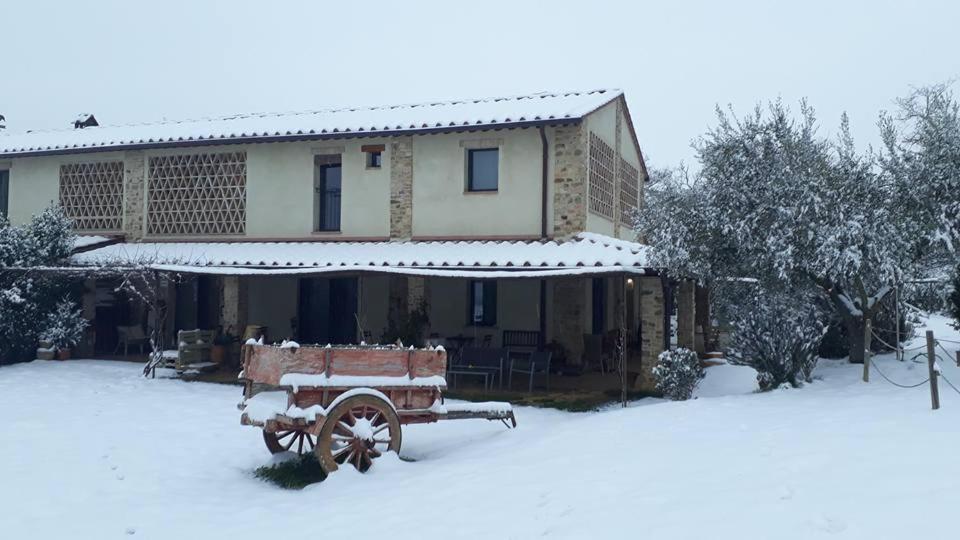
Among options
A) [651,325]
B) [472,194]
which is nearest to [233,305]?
[472,194]

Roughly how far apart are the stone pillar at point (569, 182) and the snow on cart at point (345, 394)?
6520 mm

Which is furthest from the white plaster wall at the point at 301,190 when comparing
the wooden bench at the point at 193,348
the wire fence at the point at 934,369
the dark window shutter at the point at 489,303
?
the wire fence at the point at 934,369

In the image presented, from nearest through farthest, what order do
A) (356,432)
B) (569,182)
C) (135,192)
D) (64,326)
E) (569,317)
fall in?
(356,432) → (569,182) → (569,317) → (64,326) → (135,192)

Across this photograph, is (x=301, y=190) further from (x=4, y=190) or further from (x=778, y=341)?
(x=778, y=341)

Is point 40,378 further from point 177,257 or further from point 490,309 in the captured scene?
point 490,309

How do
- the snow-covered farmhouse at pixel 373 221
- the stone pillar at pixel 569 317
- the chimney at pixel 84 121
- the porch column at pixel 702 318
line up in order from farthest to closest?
the chimney at pixel 84 121
the porch column at pixel 702 318
the stone pillar at pixel 569 317
the snow-covered farmhouse at pixel 373 221

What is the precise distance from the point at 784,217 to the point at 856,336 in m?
3.70

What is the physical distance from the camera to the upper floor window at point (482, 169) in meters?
14.7

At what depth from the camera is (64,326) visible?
15469 mm

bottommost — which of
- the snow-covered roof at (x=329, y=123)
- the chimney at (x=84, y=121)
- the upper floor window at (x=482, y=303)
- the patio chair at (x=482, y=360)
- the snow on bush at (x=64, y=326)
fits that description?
the patio chair at (x=482, y=360)

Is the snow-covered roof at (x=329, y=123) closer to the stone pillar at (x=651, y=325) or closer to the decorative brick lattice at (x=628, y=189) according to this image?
the decorative brick lattice at (x=628, y=189)

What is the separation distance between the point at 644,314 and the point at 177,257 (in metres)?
9.83

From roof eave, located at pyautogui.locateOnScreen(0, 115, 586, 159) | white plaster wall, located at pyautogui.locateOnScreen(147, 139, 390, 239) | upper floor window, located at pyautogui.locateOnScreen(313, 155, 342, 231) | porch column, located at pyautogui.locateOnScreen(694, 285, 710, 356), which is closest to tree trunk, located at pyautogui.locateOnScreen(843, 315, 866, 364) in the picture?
porch column, located at pyautogui.locateOnScreen(694, 285, 710, 356)

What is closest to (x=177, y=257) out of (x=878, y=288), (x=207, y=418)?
(x=207, y=418)
